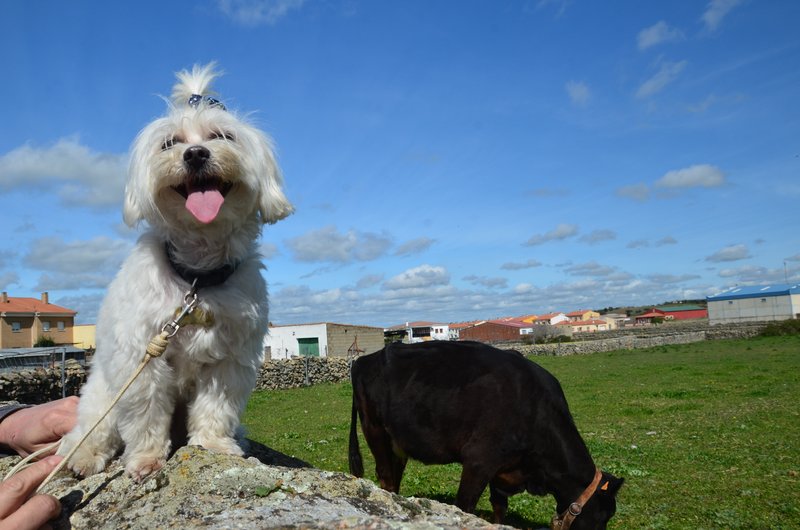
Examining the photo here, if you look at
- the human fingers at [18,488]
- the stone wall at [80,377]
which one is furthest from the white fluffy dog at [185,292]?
the stone wall at [80,377]

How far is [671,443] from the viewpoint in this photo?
13.7 metres

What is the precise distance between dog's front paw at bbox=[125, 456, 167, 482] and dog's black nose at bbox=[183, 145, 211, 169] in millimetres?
1564

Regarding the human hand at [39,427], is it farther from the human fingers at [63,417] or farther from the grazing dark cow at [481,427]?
the grazing dark cow at [481,427]

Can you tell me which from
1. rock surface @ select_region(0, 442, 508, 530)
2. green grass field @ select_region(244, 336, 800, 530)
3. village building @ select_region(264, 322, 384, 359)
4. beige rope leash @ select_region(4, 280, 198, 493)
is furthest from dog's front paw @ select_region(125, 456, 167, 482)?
village building @ select_region(264, 322, 384, 359)

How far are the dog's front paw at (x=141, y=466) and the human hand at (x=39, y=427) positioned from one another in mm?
Answer: 949

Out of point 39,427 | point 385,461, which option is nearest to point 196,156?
point 39,427

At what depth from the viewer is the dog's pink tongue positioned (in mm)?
3285

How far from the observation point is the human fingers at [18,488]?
2.63m

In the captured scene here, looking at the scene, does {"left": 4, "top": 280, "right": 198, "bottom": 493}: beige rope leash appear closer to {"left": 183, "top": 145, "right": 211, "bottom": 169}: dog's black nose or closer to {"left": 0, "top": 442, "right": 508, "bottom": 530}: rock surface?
{"left": 0, "top": 442, "right": 508, "bottom": 530}: rock surface

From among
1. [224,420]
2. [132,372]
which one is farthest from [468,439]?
[132,372]

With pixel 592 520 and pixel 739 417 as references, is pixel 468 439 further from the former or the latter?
pixel 739 417

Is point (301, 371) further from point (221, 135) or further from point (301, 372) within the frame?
point (221, 135)

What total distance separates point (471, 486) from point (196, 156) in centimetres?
495

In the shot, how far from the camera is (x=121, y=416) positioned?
3.34 meters
